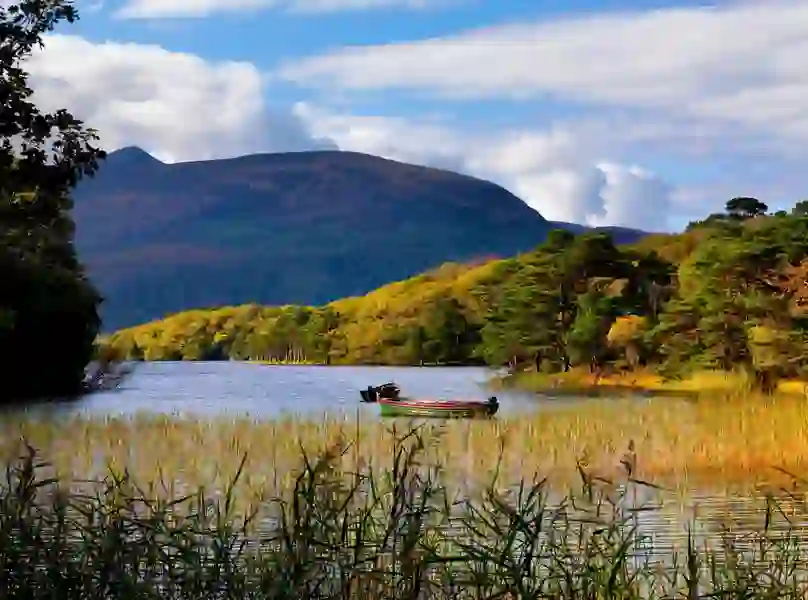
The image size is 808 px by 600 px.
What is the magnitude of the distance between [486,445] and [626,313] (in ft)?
120

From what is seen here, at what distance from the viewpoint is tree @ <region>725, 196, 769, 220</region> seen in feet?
288

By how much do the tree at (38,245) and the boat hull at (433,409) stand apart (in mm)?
8760

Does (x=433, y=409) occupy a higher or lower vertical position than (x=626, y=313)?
lower

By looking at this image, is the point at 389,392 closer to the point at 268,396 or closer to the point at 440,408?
the point at 440,408

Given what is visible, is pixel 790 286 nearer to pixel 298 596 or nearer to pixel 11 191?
pixel 11 191

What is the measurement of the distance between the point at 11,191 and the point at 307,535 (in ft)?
15.9

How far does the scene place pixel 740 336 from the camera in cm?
3738

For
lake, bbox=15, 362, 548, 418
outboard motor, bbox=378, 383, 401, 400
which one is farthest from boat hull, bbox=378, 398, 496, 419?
outboard motor, bbox=378, 383, 401, 400

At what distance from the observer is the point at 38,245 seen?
19438 mm

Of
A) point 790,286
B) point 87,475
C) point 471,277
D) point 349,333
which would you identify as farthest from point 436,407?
point 471,277

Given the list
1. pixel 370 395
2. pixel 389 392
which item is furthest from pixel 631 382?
pixel 389 392

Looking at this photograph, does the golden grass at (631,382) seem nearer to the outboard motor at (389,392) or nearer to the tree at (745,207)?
the outboard motor at (389,392)

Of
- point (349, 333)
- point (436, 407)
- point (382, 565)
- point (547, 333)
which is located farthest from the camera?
point (349, 333)

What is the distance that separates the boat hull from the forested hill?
11573mm
